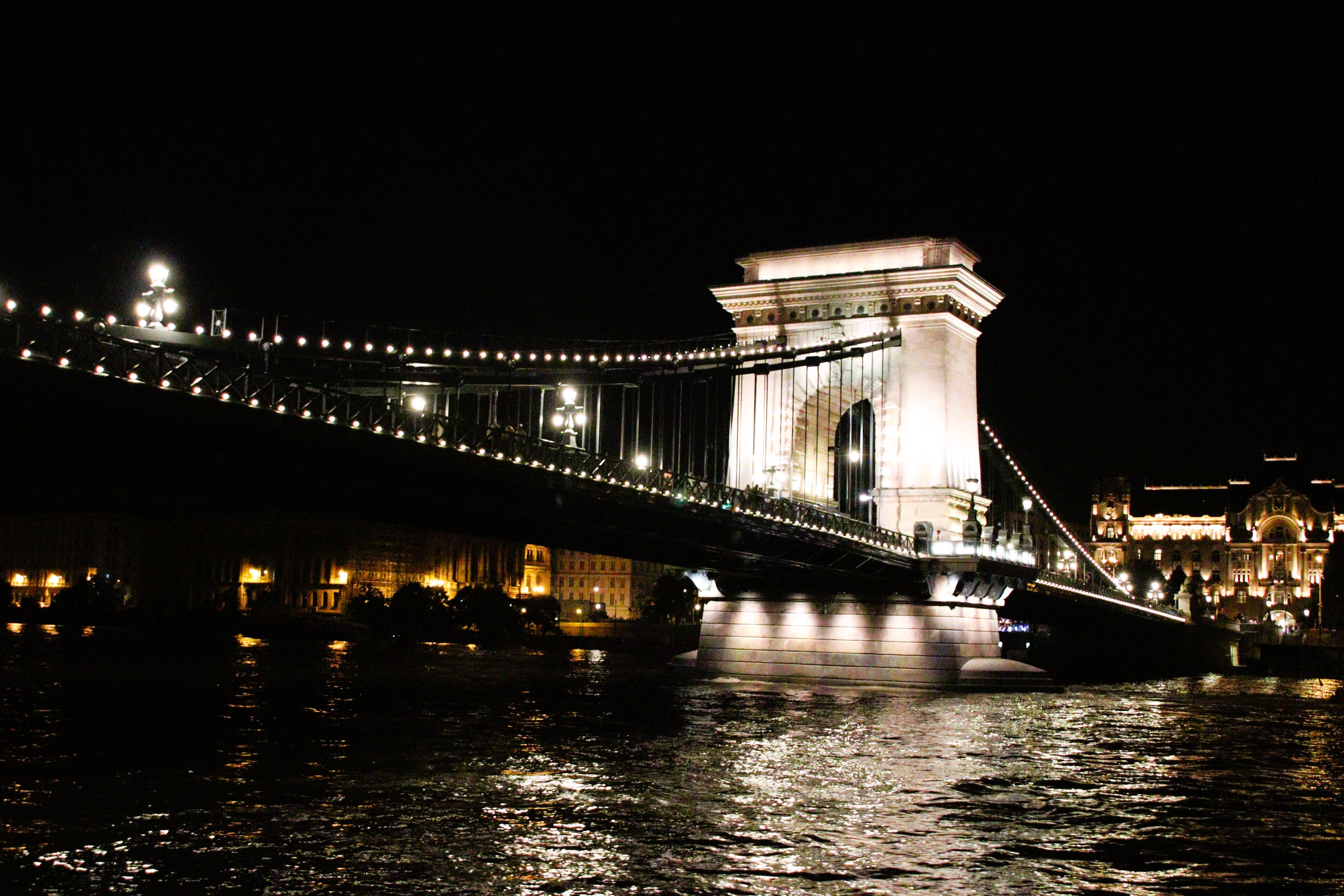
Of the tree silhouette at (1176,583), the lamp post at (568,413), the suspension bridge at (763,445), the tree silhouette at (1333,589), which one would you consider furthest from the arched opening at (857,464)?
the tree silhouette at (1333,589)

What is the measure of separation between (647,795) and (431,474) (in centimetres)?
1132

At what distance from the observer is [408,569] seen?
12388 cm

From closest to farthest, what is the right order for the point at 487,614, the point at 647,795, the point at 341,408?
the point at 647,795 → the point at 341,408 → the point at 487,614

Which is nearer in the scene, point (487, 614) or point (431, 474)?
point (431, 474)

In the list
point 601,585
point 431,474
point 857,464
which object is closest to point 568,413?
point 431,474

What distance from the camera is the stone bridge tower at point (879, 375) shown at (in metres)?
50.0

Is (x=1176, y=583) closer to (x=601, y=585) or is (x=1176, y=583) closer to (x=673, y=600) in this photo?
(x=673, y=600)

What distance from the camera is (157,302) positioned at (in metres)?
24.7


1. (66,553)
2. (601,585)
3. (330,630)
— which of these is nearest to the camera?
(330,630)

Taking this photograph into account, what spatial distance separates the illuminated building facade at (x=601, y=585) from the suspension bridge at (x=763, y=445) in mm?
62123

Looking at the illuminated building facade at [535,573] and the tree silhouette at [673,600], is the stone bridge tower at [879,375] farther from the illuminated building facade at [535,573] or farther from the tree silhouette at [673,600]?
the illuminated building facade at [535,573]

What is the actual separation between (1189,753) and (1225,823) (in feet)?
33.2

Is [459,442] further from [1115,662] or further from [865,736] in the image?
[1115,662]

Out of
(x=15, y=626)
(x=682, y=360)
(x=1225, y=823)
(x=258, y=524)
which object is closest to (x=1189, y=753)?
(x=1225, y=823)
